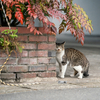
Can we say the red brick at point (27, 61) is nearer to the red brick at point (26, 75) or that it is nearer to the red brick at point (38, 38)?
the red brick at point (26, 75)

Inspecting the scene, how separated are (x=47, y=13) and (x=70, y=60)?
3.24ft

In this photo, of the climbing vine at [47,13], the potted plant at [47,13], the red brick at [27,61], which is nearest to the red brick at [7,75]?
the red brick at [27,61]

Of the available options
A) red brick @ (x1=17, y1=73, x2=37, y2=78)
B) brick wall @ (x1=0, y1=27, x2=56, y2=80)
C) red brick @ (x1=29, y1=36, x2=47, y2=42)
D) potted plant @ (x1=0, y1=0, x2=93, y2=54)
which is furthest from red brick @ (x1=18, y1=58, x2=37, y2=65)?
potted plant @ (x1=0, y1=0, x2=93, y2=54)

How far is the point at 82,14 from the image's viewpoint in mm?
2844

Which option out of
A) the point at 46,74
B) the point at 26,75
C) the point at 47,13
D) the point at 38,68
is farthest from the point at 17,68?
the point at 47,13

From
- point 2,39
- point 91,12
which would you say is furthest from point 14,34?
point 91,12

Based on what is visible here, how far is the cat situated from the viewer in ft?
10.3

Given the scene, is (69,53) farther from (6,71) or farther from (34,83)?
(6,71)

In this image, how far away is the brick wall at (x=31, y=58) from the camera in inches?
109

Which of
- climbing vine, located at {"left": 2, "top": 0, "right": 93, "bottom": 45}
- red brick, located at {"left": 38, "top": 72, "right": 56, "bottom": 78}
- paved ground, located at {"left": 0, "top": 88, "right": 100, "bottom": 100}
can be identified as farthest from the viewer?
red brick, located at {"left": 38, "top": 72, "right": 56, "bottom": 78}

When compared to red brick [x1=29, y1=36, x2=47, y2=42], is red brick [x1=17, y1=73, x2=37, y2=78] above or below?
below

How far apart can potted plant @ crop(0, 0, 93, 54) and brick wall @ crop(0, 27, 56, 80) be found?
163 mm

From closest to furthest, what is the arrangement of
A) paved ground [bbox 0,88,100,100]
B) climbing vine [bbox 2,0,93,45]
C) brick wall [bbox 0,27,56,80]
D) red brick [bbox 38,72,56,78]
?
paved ground [bbox 0,88,100,100] < climbing vine [bbox 2,0,93,45] < brick wall [bbox 0,27,56,80] < red brick [bbox 38,72,56,78]

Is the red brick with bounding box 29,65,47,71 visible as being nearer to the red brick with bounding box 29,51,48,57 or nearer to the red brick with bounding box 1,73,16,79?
the red brick with bounding box 29,51,48,57
